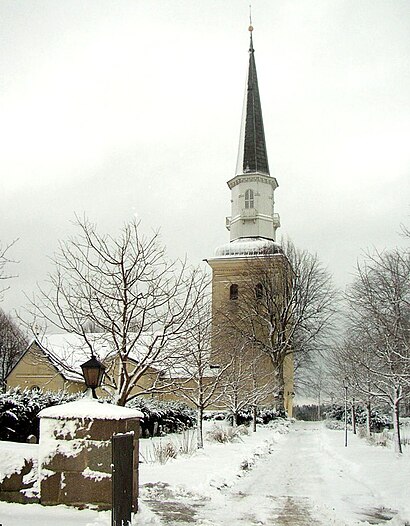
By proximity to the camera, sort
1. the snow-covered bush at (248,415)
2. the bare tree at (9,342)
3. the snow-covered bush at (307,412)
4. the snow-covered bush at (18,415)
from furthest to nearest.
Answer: the snow-covered bush at (307,412), the bare tree at (9,342), the snow-covered bush at (248,415), the snow-covered bush at (18,415)

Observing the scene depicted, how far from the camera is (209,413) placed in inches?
1494

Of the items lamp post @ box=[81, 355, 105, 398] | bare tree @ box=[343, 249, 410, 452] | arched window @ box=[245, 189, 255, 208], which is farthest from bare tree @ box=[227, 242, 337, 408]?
lamp post @ box=[81, 355, 105, 398]

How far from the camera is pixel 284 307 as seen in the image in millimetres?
42688

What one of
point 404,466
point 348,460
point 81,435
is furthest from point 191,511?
point 348,460

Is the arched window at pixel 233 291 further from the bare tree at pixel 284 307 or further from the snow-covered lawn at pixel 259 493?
the snow-covered lawn at pixel 259 493

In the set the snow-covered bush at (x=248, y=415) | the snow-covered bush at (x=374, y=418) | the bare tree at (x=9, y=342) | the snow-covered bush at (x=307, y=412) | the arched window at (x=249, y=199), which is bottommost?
the snow-covered bush at (x=307, y=412)

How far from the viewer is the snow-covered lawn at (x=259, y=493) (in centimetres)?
821

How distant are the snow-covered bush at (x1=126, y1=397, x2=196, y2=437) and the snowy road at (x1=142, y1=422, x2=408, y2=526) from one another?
9.81 metres

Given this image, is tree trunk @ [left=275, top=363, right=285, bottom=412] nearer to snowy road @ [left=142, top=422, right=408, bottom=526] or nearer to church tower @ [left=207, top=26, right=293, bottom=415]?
church tower @ [left=207, top=26, right=293, bottom=415]

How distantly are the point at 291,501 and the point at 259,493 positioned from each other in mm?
1008

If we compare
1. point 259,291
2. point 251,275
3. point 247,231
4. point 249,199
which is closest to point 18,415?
point 259,291

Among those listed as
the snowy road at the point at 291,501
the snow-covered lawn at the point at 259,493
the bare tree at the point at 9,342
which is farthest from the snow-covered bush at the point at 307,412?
the snowy road at the point at 291,501

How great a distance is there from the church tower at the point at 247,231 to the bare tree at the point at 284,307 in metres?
0.50

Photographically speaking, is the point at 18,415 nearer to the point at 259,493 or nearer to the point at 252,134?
the point at 259,493
